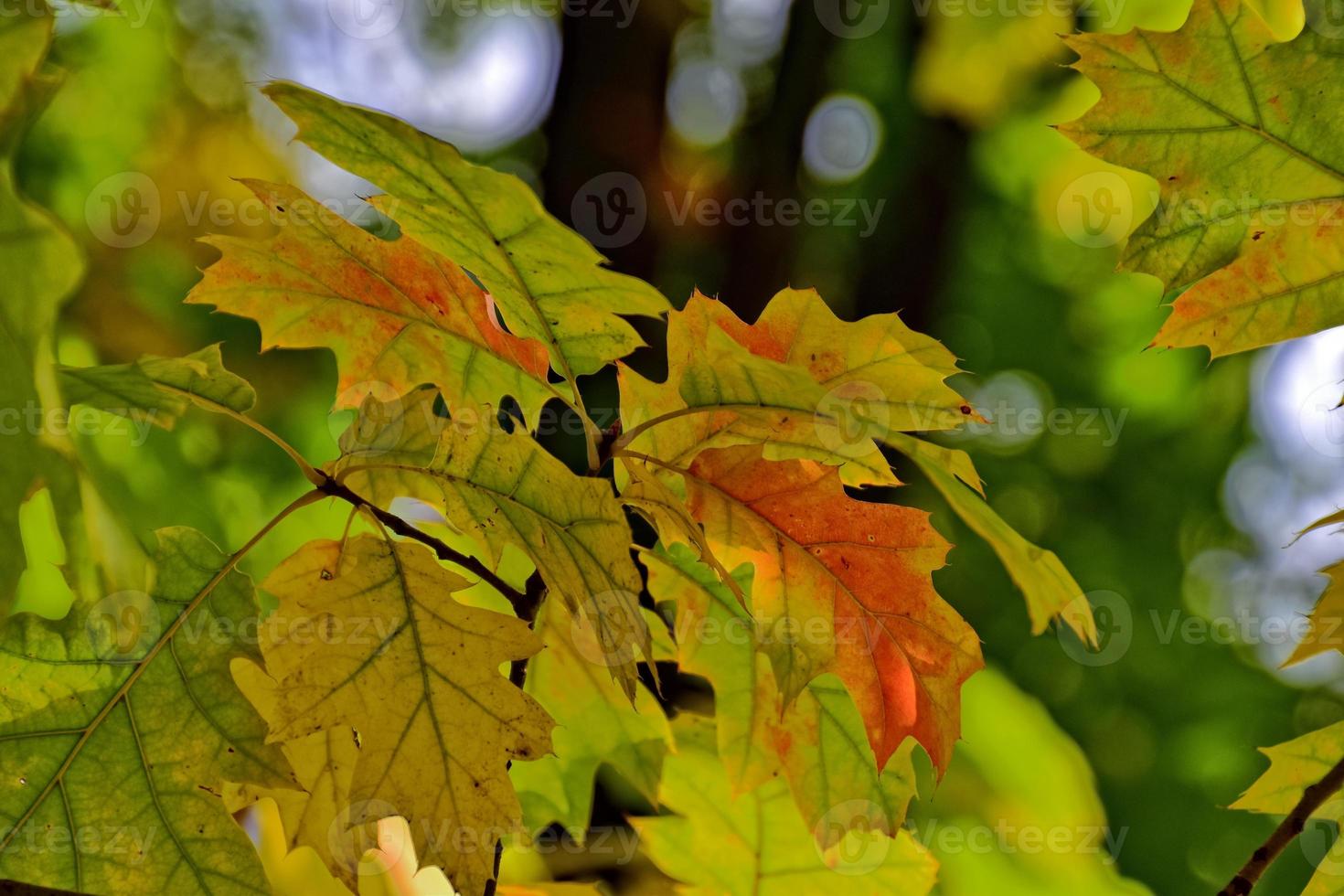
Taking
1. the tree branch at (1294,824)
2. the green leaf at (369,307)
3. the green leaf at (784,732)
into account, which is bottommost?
the green leaf at (784,732)

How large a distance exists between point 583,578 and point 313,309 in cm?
33

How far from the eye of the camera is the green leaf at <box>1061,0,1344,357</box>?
754 millimetres

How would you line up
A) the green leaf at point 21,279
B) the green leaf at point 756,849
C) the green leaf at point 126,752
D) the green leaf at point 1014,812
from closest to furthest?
the green leaf at point 21,279 < the green leaf at point 126,752 < the green leaf at point 756,849 < the green leaf at point 1014,812

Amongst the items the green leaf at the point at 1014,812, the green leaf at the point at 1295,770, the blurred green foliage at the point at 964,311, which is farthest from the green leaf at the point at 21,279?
the green leaf at the point at 1014,812

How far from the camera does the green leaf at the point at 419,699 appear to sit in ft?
2.02

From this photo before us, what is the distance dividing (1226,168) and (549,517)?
0.57 m

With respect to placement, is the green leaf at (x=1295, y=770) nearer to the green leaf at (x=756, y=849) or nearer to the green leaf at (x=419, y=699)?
the green leaf at (x=756, y=849)

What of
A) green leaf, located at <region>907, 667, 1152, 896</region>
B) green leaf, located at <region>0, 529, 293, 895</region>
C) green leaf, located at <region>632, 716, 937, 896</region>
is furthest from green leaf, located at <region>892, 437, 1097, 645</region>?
green leaf, located at <region>907, 667, 1152, 896</region>

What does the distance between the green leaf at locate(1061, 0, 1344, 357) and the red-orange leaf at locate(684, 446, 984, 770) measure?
0.27m

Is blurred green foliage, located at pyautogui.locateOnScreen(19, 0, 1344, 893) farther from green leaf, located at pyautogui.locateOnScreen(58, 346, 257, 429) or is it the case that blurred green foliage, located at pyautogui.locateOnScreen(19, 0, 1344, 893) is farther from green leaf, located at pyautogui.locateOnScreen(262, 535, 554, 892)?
green leaf, located at pyautogui.locateOnScreen(262, 535, 554, 892)

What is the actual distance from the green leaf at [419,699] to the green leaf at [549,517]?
5 centimetres

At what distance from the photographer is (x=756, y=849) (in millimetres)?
960

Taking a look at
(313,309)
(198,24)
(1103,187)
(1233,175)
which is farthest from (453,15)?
(1233,175)

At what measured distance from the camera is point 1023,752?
1.63 m
